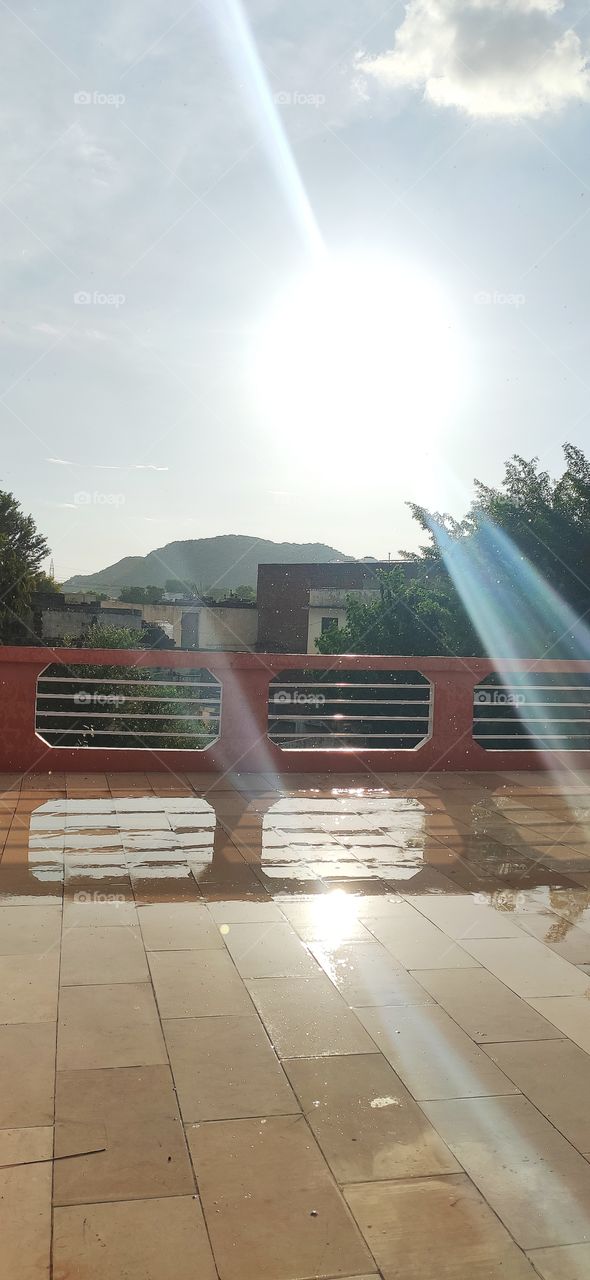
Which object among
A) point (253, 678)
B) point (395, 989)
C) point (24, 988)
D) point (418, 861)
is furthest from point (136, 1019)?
point (253, 678)

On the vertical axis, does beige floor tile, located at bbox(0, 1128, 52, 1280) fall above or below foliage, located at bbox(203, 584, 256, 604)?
below

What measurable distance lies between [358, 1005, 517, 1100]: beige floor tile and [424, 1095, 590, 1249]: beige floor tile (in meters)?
0.09

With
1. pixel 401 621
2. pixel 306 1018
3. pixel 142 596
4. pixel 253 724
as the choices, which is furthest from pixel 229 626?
pixel 306 1018

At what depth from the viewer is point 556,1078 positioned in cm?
302

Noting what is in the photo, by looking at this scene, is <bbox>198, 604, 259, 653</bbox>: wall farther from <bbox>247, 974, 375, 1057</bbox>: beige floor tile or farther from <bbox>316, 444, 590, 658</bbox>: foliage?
<bbox>247, 974, 375, 1057</bbox>: beige floor tile

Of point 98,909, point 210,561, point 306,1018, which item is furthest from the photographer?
point 210,561

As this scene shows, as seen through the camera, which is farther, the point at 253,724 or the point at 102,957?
the point at 253,724

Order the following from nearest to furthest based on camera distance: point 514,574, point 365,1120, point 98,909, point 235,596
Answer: point 365,1120 < point 98,909 < point 514,574 < point 235,596

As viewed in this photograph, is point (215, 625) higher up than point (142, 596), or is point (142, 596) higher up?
point (142, 596)
